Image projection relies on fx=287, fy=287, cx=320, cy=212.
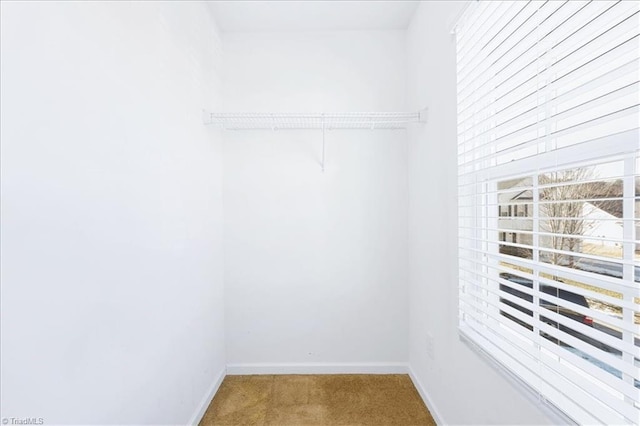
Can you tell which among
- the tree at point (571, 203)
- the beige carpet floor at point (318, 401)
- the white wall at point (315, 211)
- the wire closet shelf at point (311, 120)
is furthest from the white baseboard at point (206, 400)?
the tree at point (571, 203)

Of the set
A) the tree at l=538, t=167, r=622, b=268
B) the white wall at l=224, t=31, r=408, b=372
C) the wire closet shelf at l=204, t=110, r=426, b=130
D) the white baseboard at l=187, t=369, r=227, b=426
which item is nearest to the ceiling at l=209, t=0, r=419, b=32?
the white wall at l=224, t=31, r=408, b=372

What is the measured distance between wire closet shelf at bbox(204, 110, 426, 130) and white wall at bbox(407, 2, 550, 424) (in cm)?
18

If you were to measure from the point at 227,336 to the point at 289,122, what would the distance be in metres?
Answer: 1.75

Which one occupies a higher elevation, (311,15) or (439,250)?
(311,15)

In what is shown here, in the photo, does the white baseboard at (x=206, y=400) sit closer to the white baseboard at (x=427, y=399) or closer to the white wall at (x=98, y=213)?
the white wall at (x=98, y=213)

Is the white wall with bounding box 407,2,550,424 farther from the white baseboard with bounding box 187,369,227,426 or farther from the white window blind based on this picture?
the white baseboard with bounding box 187,369,227,426

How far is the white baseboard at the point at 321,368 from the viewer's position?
2.26 meters

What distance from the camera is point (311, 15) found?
6.89 feet

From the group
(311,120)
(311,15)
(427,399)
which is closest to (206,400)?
(427,399)

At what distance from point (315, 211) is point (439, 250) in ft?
3.18

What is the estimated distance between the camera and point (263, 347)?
2291mm

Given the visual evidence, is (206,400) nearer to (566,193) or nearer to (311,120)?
(311,120)

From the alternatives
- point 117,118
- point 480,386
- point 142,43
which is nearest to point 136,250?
point 117,118

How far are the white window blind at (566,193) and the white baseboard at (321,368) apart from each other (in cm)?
116
